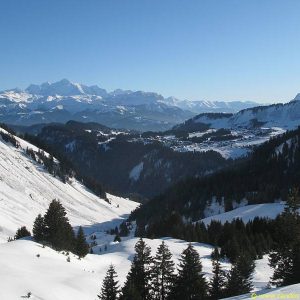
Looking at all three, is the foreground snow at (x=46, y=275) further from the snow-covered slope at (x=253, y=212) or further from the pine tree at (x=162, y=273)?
the snow-covered slope at (x=253, y=212)

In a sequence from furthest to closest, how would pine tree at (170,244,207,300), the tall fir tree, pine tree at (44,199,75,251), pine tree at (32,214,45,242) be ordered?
pine tree at (32,214,45,242) → pine tree at (44,199,75,251) → the tall fir tree → pine tree at (170,244,207,300)

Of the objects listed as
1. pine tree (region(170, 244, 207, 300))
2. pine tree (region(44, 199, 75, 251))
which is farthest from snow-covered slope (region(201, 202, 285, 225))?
pine tree (region(170, 244, 207, 300))

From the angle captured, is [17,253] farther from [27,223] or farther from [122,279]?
[27,223]

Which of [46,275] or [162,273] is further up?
[46,275]

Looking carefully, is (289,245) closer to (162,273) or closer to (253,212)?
Answer: (162,273)

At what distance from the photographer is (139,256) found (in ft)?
152

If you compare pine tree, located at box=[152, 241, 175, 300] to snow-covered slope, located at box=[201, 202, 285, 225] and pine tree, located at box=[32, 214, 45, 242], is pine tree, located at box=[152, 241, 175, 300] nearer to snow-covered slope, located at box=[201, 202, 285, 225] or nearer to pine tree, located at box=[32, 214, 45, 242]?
pine tree, located at box=[32, 214, 45, 242]

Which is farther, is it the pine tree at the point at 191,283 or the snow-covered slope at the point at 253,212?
the snow-covered slope at the point at 253,212

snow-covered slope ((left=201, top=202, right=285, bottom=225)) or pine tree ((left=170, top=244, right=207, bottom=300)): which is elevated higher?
pine tree ((left=170, top=244, right=207, bottom=300))

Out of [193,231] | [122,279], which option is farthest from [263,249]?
[122,279]

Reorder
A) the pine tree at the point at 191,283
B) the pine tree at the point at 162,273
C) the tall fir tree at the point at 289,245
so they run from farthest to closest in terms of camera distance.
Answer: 1. the pine tree at the point at 162,273
2. the tall fir tree at the point at 289,245
3. the pine tree at the point at 191,283

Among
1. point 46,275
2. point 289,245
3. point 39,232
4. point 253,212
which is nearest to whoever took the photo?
point 46,275

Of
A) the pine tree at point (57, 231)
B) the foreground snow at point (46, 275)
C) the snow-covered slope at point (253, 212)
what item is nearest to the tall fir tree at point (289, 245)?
the foreground snow at point (46, 275)

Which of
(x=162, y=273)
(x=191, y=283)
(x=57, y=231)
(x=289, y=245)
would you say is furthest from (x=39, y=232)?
(x=289, y=245)
